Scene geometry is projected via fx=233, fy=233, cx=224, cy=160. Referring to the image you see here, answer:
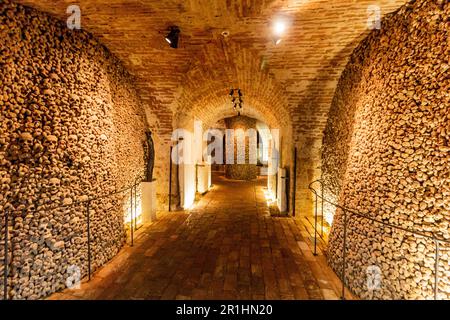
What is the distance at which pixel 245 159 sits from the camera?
1526 centimetres

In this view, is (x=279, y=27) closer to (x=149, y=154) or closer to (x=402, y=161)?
(x=402, y=161)

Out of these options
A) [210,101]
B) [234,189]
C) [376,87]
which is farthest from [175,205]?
[376,87]

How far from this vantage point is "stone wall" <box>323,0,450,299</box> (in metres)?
2.77

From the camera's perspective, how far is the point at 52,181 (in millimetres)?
3408

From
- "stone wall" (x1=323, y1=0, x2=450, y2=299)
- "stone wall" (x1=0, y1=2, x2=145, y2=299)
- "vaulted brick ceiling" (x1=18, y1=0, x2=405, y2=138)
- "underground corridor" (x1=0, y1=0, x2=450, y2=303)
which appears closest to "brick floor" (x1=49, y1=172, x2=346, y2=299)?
"underground corridor" (x1=0, y1=0, x2=450, y2=303)

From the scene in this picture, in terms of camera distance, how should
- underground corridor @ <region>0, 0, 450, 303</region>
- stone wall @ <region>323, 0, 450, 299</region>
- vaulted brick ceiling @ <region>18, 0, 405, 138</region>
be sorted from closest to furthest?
stone wall @ <region>323, 0, 450, 299</region>
underground corridor @ <region>0, 0, 450, 303</region>
vaulted brick ceiling @ <region>18, 0, 405, 138</region>

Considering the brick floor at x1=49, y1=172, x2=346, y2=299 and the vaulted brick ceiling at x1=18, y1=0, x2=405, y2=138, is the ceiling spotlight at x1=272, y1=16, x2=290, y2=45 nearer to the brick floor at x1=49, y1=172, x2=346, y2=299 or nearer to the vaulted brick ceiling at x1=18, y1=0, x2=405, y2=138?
the vaulted brick ceiling at x1=18, y1=0, x2=405, y2=138

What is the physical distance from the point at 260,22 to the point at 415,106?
2828 mm

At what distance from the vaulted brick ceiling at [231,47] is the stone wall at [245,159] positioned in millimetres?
7849

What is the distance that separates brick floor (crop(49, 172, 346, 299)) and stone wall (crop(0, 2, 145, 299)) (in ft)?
1.62

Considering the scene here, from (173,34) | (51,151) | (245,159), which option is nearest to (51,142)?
(51,151)

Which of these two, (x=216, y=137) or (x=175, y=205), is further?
(x=216, y=137)

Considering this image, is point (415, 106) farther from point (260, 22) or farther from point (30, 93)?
point (30, 93)

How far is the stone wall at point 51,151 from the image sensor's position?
3010 mm
